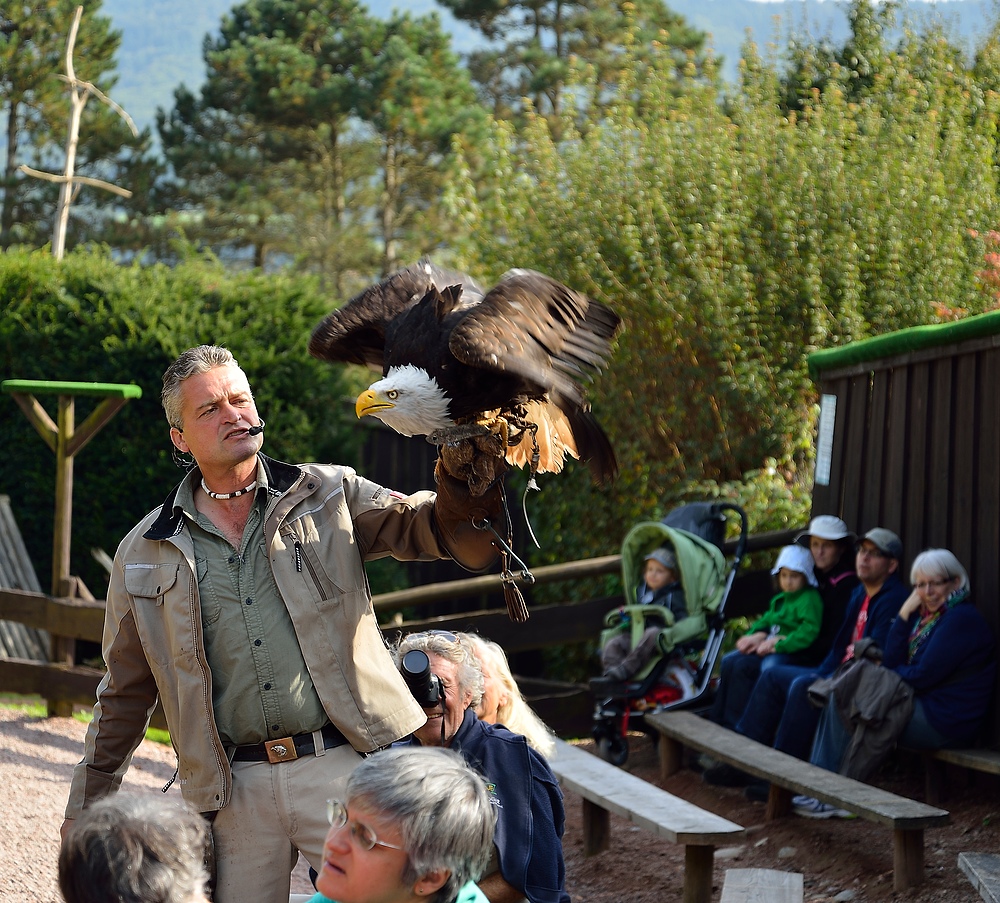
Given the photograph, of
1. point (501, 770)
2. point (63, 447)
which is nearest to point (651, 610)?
point (63, 447)

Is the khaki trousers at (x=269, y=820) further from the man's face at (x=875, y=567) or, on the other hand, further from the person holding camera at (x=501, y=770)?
the man's face at (x=875, y=567)

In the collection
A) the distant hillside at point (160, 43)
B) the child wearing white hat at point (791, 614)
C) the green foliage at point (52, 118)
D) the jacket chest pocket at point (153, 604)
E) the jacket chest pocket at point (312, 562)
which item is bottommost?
the child wearing white hat at point (791, 614)

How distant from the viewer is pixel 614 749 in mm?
6238

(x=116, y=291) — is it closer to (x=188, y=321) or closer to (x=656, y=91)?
(x=188, y=321)

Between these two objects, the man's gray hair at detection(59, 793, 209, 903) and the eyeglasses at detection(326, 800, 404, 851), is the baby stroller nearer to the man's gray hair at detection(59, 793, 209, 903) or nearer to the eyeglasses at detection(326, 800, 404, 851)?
the eyeglasses at detection(326, 800, 404, 851)

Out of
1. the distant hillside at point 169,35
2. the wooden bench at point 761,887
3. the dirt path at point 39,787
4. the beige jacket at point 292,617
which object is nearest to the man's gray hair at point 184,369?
the beige jacket at point 292,617

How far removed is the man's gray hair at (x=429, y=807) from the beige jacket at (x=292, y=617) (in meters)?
0.60

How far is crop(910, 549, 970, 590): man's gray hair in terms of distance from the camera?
4.80m

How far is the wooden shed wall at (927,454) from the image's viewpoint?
490cm

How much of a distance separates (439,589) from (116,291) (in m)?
3.67

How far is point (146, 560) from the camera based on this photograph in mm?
2457

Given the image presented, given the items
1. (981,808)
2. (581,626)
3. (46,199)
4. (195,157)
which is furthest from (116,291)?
(46,199)

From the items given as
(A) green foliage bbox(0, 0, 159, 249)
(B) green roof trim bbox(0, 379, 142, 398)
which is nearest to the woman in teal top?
Result: (B) green roof trim bbox(0, 379, 142, 398)

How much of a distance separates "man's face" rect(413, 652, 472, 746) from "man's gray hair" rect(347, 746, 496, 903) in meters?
0.92
